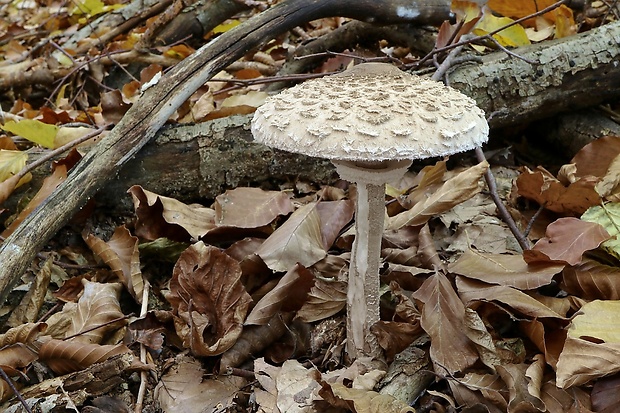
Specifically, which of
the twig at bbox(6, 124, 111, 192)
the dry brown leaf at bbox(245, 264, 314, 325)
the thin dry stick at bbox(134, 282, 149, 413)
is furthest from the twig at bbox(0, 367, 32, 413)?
the twig at bbox(6, 124, 111, 192)

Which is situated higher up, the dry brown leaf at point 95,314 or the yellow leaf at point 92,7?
the yellow leaf at point 92,7

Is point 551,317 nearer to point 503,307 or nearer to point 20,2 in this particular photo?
point 503,307

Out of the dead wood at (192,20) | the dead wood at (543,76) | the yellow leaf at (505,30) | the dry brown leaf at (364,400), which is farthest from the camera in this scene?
the dead wood at (192,20)

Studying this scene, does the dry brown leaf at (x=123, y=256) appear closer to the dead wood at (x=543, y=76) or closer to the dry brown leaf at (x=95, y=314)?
the dry brown leaf at (x=95, y=314)

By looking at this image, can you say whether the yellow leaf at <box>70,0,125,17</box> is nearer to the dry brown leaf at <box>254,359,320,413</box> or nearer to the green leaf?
the dry brown leaf at <box>254,359,320,413</box>

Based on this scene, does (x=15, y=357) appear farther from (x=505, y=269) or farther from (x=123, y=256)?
(x=505, y=269)

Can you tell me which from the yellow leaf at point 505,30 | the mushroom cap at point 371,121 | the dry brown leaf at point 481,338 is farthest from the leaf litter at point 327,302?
the yellow leaf at point 505,30
